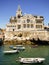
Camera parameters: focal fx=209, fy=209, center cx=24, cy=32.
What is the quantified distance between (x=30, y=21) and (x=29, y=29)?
338cm

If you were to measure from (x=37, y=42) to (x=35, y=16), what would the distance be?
13.9 metres

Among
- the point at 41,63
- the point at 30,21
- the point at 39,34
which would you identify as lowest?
the point at 41,63

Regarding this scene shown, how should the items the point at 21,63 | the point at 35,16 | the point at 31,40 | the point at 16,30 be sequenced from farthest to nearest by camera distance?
the point at 35,16, the point at 16,30, the point at 31,40, the point at 21,63

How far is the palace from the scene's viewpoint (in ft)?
219

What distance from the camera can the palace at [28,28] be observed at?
66.8 m

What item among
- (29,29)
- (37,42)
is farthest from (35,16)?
(37,42)

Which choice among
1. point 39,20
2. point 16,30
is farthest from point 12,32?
point 39,20

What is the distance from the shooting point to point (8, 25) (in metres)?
75.7

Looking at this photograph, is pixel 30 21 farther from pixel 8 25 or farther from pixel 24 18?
pixel 8 25

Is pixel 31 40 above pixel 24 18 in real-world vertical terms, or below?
below

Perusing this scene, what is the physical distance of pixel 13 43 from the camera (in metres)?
66.6

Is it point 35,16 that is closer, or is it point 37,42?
point 37,42

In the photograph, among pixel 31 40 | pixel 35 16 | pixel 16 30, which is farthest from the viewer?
pixel 35 16

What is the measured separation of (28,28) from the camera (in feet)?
235
